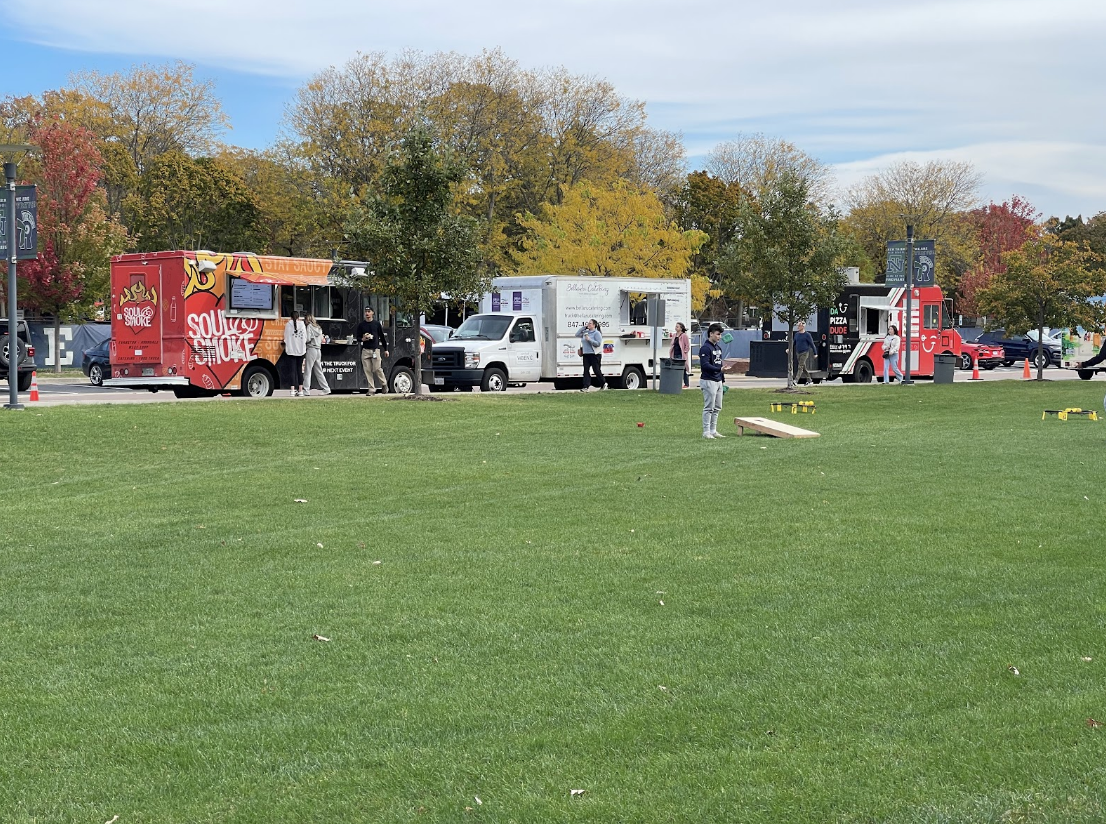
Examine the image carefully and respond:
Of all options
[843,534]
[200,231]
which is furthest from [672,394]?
[200,231]

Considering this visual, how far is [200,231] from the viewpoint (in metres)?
57.9

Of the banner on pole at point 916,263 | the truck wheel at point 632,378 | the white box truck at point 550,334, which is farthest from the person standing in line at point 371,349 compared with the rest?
the banner on pole at point 916,263

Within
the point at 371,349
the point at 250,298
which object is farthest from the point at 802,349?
the point at 250,298

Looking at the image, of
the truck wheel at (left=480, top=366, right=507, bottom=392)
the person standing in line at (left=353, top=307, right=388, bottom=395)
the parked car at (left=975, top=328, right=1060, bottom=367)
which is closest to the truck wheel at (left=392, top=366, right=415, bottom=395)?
the person standing in line at (left=353, top=307, right=388, bottom=395)

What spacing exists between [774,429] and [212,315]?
12.8 metres

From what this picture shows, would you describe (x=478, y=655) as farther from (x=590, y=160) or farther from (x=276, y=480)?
(x=590, y=160)

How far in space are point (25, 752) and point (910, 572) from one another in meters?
5.64

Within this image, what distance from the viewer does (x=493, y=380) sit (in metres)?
31.7

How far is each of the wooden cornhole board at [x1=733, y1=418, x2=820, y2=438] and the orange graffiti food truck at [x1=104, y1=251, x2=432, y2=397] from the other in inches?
399

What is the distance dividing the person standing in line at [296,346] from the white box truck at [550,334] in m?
4.56

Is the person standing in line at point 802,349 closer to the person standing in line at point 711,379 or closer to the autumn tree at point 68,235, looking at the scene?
the person standing in line at point 711,379

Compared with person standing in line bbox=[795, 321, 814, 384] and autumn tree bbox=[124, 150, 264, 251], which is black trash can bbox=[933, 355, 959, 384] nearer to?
person standing in line bbox=[795, 321, 814, 384]

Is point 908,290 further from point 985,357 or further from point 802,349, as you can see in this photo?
point 985,357

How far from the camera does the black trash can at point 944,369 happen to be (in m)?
38.3
